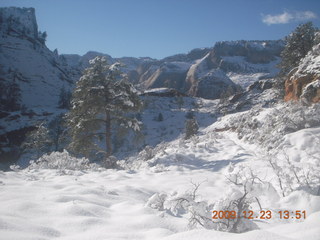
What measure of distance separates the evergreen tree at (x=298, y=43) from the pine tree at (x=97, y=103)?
15.7 metres

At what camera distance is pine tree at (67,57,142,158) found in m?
11.7

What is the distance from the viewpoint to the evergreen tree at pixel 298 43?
62.6ft

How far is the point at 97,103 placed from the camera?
11773 millimetres

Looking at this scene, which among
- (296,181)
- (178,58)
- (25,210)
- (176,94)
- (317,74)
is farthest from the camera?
(178,58)

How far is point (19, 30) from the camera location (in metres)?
82.1

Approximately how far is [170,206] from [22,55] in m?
88.6

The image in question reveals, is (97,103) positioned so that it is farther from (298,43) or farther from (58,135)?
(58,135)

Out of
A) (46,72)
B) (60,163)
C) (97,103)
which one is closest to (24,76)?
(46,72)

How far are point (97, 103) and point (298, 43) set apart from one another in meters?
18.6

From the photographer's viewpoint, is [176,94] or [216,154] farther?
[176,94]

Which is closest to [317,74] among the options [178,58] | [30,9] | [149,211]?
[149,211]

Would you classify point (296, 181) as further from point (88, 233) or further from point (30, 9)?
point (30, 9)

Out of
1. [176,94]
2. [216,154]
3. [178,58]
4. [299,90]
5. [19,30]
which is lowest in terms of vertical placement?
[216,154]
